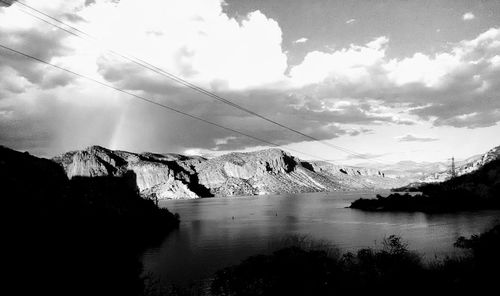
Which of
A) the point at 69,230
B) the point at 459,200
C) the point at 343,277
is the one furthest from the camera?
the point at 459,200

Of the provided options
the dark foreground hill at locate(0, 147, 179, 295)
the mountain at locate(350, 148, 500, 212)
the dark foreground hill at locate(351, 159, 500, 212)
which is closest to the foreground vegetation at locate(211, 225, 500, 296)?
the dark foreground hill at locate(0, 147, 179, 295)

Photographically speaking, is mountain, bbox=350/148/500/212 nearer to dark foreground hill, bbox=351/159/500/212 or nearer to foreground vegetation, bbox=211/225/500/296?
dark foreground hill, bbox=351/159/500/212

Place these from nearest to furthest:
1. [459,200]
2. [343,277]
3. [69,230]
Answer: [343,277] < [69,230] < [459,200]

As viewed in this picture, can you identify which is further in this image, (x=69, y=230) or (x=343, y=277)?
(x=69, y=230)

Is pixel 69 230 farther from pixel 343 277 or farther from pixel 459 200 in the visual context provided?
pixel 459 200

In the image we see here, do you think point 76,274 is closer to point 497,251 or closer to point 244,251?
point 497,251

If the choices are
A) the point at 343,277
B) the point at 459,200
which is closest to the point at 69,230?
the point at 343,277

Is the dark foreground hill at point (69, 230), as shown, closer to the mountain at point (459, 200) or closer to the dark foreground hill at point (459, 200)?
the mountain at point (459, 200)

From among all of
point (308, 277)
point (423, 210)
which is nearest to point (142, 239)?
point (308, 277)

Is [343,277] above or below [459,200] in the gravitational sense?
below

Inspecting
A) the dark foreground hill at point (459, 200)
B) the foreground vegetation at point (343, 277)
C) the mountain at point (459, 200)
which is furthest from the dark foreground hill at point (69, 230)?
the dark foreground hill at point (459, 200)
